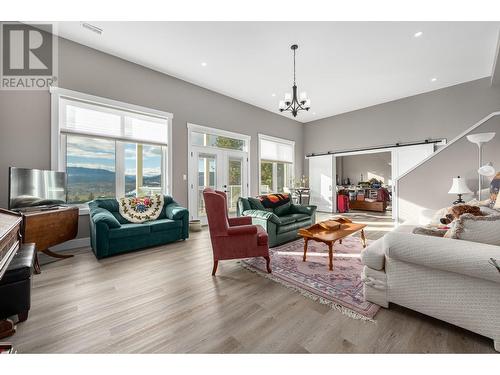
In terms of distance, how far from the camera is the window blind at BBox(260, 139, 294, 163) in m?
Result: 6.88

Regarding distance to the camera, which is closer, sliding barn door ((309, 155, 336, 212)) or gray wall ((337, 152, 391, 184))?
sliding barn door ((309, 155, 336, 212))

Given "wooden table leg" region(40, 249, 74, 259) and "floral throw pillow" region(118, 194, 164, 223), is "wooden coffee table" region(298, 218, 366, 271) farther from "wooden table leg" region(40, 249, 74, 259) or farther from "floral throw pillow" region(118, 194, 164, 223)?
"wooden table leg" region(40, 249, 74, 259)

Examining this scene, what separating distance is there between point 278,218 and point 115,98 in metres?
3.70

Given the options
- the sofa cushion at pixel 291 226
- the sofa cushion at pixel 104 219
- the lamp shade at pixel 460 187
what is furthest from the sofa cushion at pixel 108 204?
the lamp shade at pixel 460 187

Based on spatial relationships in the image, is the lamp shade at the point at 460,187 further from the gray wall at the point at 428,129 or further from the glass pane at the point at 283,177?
the glass pane at the point at 283,177

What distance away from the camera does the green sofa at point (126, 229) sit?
3.02 metres

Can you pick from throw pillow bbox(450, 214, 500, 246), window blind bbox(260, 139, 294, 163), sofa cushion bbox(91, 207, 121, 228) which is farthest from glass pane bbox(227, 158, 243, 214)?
throw pillow bbox(450, 214, 500, 246)

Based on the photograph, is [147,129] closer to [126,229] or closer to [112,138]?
[112,138]

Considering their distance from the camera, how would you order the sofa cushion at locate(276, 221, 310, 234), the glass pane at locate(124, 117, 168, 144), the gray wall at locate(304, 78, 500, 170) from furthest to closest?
1. the gray wall at locate(304, 78, 500, 170)
2. the glass pane at locate(124, 117, 168, 144)
3. the sofa cushion at locate(276, 221, 310, 234)

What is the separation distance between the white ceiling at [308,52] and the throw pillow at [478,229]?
3.02 metres

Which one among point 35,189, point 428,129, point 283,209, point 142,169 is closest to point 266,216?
point 283,209

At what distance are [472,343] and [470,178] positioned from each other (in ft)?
13.3

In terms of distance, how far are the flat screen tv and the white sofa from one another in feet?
13.2
